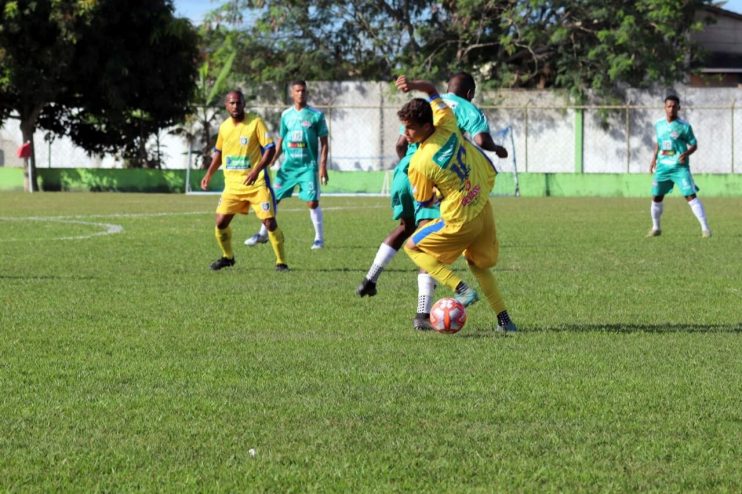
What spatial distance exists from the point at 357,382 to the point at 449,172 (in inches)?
72.9

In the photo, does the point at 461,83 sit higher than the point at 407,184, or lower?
higher

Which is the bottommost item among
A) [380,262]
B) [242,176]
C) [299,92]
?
[380,262]

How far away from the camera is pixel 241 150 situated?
13.7 meters

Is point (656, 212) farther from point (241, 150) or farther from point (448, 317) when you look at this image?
point (448, 317)

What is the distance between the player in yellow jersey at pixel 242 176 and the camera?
13.5 meters

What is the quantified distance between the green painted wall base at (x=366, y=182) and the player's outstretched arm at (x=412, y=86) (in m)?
28.9

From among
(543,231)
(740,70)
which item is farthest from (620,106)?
(543,231)

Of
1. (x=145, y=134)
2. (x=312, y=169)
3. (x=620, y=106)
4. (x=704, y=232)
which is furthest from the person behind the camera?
(x=145, y=134)

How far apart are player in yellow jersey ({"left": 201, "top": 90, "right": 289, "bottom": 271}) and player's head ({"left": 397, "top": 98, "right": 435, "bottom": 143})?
17.6 ft

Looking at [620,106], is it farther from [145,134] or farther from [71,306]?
[71,306]

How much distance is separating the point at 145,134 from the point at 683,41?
16.9 meters

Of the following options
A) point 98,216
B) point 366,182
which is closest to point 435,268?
point 98,216

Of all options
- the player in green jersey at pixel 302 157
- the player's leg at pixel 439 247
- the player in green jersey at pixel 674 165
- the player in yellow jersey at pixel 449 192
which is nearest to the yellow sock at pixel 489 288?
the player in yellow jersey at pixel 449 192

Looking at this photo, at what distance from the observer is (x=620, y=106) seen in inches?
1578
